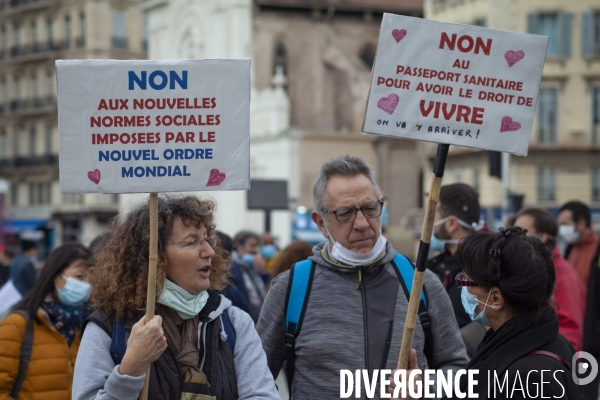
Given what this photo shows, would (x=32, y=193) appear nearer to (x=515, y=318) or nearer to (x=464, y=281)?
(x=464, y=281)

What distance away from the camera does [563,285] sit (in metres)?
6.79

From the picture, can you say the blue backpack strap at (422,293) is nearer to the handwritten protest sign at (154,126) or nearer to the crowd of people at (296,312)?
the crowd of people at (296,312)

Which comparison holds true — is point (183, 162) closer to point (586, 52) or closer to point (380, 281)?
point (380, 281)

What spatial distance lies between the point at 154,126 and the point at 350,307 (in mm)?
1359

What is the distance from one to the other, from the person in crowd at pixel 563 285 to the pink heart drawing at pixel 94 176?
3.09 meters

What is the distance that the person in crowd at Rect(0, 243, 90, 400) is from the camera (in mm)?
5656

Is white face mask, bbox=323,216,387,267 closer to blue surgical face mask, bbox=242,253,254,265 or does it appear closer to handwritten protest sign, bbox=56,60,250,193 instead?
handwritten protest sign, bbox=56,60,250,193

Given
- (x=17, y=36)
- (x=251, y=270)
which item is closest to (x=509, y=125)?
(x=251, y=270)

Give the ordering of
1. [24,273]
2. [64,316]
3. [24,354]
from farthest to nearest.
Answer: [24,273] < [64,316] < [24,354]

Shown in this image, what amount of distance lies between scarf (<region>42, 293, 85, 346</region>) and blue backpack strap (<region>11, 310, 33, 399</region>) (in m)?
0.17

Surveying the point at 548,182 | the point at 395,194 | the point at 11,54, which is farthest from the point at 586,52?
the point at 11,54

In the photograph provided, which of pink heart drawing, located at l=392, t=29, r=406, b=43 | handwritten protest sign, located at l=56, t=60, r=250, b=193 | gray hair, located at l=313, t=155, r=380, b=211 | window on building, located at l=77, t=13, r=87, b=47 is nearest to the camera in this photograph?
handwritten protest sign, located at l=56, t=60, r=250, b=193

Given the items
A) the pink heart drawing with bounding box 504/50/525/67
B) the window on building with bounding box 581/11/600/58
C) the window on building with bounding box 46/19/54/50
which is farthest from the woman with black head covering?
the window on building with bounding box 46/19/54/50

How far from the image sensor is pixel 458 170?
42.2 m
